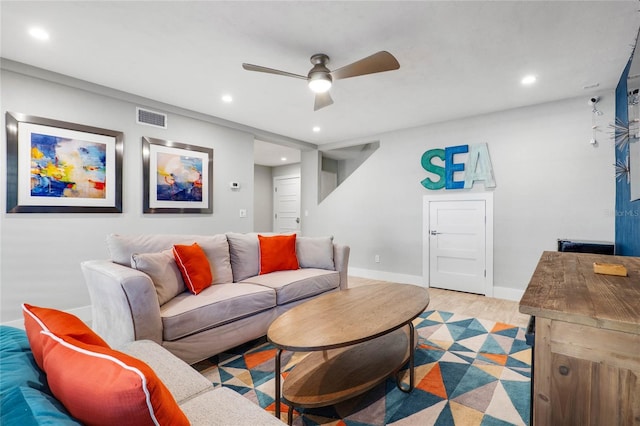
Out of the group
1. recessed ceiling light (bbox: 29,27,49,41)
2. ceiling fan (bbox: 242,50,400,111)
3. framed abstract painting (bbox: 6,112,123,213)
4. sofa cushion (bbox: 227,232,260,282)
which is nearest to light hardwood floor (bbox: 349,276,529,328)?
sofa cushion (bbox: 227,232,260,282)

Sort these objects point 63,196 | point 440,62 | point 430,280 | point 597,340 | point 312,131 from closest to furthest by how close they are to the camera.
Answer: point 597,340 → point 440,62 → point 63,196 → point 430,280 → point 312,131

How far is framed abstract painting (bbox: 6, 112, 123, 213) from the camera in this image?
9.22ft

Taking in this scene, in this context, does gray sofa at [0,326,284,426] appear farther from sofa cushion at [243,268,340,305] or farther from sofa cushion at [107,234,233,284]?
sofa cushion at [243,268,340,305]

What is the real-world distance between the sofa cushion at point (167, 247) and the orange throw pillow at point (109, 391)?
5.82 feet

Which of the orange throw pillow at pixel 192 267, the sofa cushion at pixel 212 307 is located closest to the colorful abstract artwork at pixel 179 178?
the orange throw pillow at pixel 192 267

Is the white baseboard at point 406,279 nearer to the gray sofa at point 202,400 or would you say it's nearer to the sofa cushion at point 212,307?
the sofa cushion at point 212,307

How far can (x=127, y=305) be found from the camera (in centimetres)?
180

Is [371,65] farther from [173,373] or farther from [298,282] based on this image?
[173,373]

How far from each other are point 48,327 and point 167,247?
1818 mm

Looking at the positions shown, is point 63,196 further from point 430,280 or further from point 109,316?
point 430,280

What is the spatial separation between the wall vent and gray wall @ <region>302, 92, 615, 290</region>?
3.14 metres

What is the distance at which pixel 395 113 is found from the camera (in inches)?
163

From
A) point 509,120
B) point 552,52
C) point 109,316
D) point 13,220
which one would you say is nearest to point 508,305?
point 509,120

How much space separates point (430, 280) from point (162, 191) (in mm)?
3952
